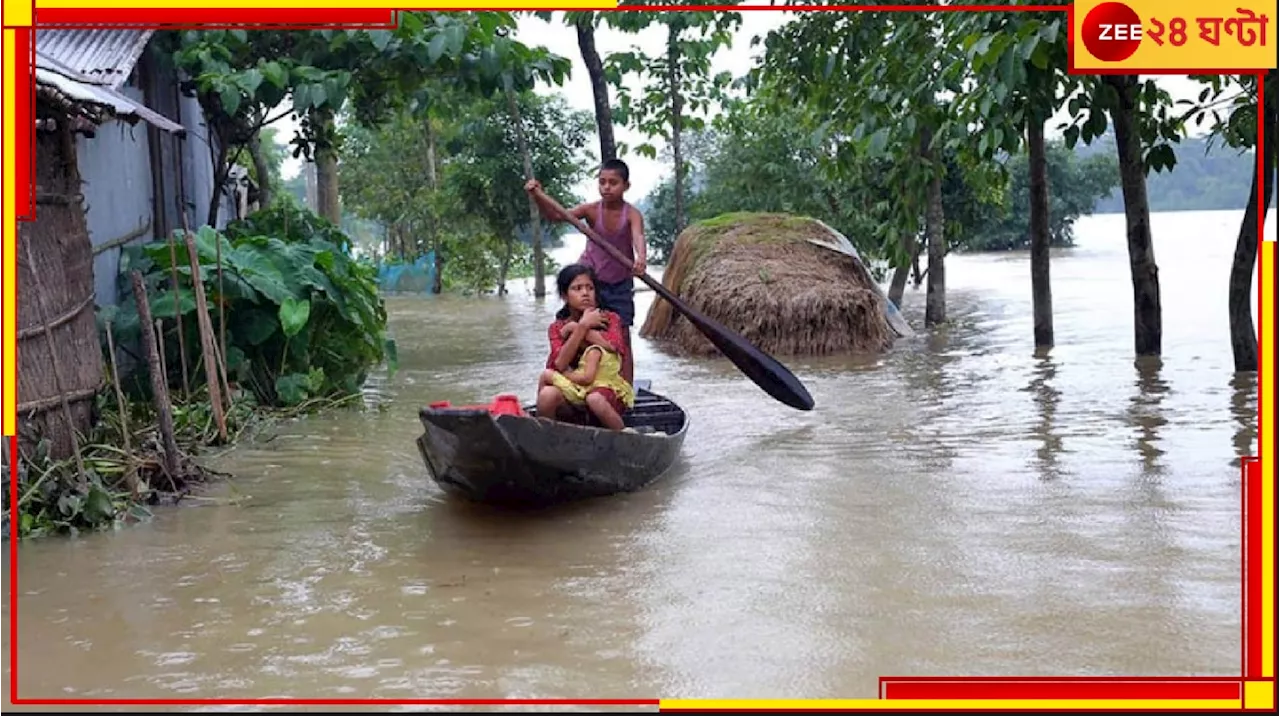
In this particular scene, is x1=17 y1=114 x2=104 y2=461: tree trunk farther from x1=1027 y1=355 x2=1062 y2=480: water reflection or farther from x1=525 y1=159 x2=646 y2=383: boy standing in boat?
x1=1027 y1=355 x2=1062 y2=480: water reflection

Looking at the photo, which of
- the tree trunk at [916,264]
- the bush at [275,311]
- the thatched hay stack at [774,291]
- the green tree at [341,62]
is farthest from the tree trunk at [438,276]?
the bush at [275,311]

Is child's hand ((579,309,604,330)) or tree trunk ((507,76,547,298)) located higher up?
tree trunk ((507,76,547,298))

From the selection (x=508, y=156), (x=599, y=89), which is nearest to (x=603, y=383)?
(x=599, y=89)

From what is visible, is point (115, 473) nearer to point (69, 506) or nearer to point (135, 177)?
point (69, 506)

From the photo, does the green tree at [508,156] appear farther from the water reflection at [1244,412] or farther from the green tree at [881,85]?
the water reflection at [1244,412]

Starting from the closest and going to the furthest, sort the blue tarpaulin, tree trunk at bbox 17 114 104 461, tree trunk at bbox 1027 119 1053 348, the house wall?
tree trunk at bbox 17 114 104 461 → the house wall → tree trunk at bbox 1027 119 1053 348 → the blue tarpaulin

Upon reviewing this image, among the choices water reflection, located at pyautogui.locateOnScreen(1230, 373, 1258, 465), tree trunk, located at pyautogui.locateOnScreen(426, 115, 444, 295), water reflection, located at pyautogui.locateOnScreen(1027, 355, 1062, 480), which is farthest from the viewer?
tree trunk, located at pyautogui.locateOnScreen(426, 115, 444, 295)

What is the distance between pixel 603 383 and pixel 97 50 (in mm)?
4023

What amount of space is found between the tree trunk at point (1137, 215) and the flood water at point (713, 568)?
1288 millimetres

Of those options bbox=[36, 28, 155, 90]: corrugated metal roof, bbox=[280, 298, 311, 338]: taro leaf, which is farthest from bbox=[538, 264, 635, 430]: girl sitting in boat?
bbox=[36, 28, 155, 90]: corrugated metal roof

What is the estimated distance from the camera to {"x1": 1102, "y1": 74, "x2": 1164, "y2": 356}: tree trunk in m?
8.76

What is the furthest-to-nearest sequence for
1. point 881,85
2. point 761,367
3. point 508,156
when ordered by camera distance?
point 508,156, point 881,85, point 761,367

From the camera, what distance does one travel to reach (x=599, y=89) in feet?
56.4

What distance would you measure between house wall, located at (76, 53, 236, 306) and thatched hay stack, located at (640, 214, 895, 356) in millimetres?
4166
